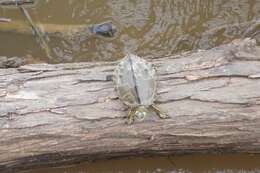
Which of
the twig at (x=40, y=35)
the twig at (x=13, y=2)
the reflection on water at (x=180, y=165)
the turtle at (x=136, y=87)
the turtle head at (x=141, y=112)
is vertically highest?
the twig at (x=13, y=2)

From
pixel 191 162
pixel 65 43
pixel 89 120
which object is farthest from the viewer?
pixel 65 43

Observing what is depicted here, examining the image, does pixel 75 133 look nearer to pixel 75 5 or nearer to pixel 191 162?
pixel 191 162

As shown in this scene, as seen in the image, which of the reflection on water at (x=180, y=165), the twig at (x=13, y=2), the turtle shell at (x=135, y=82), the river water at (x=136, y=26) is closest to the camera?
the turtle shell at (x=135, y=82)

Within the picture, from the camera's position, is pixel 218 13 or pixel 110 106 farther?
pixel 218 13

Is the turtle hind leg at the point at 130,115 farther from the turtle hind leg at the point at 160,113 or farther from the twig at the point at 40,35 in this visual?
the twig at the point at 40,35

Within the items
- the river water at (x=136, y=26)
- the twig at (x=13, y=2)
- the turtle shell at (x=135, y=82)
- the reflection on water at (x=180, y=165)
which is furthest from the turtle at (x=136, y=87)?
the twig at (x=13, y=2)

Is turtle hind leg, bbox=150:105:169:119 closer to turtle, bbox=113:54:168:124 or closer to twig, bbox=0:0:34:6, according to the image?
turtle, bbox=113:54:168:124

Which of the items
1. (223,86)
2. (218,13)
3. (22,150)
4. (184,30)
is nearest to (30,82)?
(22,150)
